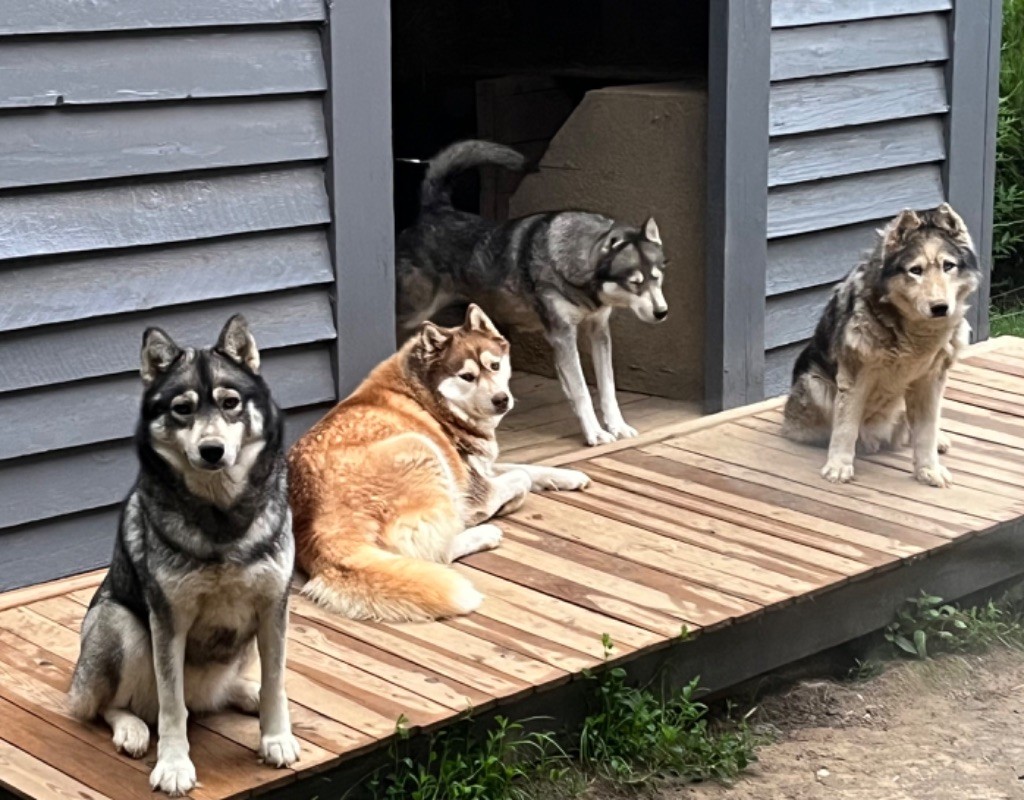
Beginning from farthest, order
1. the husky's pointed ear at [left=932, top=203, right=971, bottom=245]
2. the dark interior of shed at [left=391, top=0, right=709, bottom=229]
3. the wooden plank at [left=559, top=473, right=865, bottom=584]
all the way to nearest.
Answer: the dark interior of shed at [left=391, top=0, right=709, bottom=229] < the husky's pointed ear at [left=932, top=203, right=971, bottom=245] < the wooden plank at [left=559, top=473, right=865, bottom=584]

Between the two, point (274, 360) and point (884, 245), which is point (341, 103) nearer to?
point (274, 360)

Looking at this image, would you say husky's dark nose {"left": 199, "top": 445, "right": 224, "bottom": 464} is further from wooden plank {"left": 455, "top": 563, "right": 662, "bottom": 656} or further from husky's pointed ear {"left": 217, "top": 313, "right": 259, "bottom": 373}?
wooden plank {"left": 455, "top": 563, "right": 662, "bottom": 656}

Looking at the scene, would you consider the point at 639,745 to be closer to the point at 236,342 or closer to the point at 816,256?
the point at 236,342

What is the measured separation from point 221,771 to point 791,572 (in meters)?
1.99

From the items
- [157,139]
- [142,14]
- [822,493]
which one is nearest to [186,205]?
[157,139]

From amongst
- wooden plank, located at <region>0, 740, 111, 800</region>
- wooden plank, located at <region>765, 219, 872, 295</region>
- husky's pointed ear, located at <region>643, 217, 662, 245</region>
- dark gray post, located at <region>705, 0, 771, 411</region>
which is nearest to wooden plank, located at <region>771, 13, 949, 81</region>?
dark gray post, located at <region>705, 0, 771, 411</region>

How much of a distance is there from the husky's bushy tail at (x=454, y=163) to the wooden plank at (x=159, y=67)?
1.48 metres

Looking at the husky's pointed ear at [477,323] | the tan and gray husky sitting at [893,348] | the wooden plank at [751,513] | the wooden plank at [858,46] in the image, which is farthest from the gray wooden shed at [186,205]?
the wooden plank at [751,513]

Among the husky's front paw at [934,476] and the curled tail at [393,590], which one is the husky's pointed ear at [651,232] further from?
the curled tail at [393,590]

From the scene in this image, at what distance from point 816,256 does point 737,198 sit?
2.24 feet

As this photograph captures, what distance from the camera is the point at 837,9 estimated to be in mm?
6672

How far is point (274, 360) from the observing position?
16.9 ft

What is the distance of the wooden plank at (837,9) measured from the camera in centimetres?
639

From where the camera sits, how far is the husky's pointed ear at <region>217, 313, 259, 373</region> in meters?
3.47
